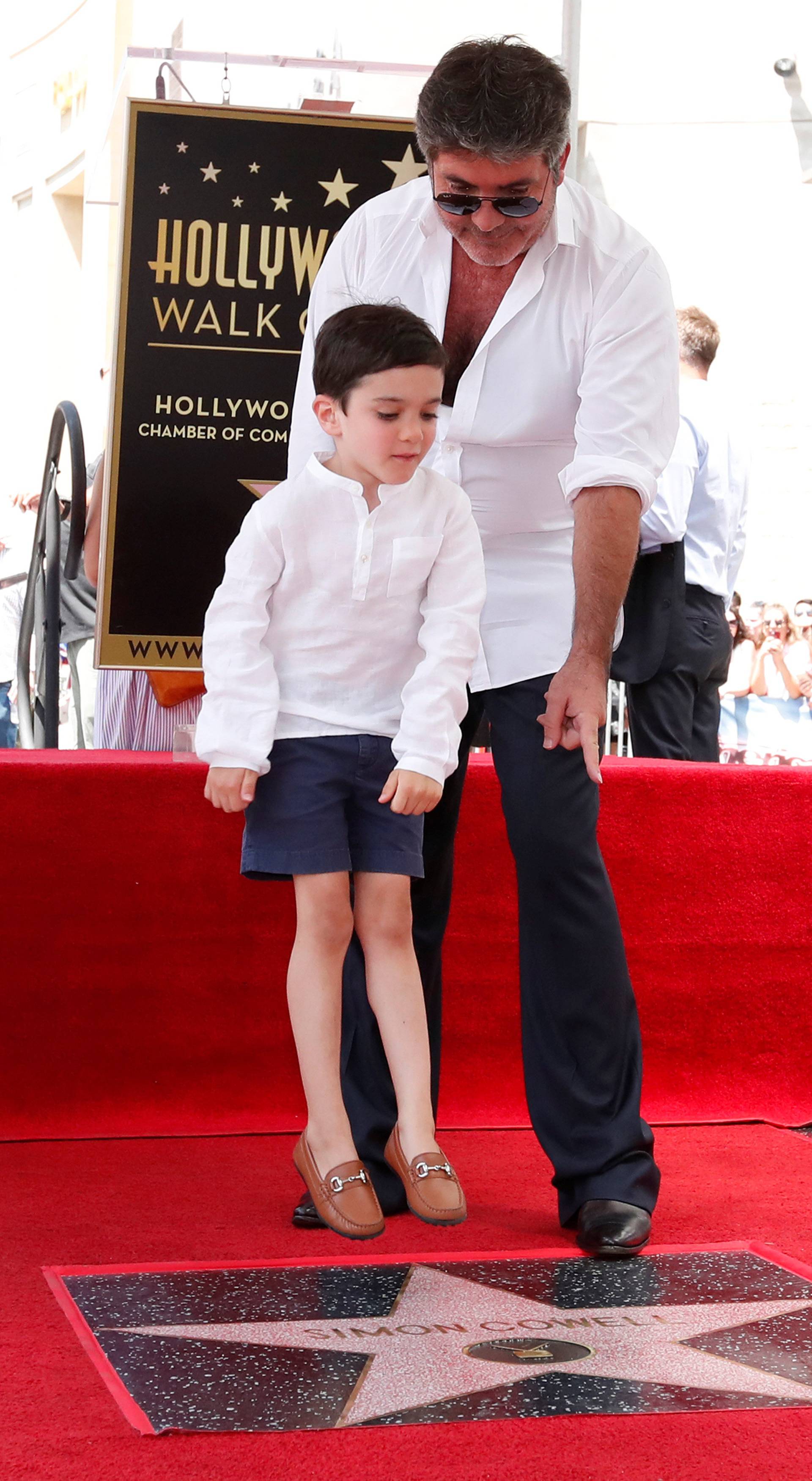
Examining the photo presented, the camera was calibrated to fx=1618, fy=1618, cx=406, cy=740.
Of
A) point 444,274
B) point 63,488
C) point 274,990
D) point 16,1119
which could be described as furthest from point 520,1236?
point 63,488

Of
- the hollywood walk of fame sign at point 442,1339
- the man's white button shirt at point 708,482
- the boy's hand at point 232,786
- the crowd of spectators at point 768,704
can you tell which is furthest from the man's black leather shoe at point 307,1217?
the crowd of spectators at point 768,704

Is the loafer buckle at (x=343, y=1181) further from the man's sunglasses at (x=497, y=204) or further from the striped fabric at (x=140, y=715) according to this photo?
the striped fabric at (x=140, y=715)

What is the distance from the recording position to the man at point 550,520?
6.21ft

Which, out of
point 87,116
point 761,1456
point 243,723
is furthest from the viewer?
point 87,116

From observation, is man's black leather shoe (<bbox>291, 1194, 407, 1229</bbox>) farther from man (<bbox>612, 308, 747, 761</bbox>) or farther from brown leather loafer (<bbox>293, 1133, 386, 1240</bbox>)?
man (<bbox>612, 308, 747, 761</bbox>)

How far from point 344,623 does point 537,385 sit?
1.41 ft

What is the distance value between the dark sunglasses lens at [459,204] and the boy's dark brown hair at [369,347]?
146mm

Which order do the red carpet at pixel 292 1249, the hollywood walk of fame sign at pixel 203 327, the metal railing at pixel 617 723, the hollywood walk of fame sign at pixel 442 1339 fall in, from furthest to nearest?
the metal railing at pixel 617 723 → the hollywood walk of fame sign at pixel 203 327 → the hollywood walk of fame sign at pixel 442 1339 → the red carpet at pixel 292 1249

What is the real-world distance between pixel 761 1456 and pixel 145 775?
145 cm

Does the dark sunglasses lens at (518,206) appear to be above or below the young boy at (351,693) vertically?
above

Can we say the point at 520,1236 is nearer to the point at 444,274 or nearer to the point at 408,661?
the point at 408,661

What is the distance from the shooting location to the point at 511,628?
2.04 m

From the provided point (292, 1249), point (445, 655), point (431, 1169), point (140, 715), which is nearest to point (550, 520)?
point (445, 655)

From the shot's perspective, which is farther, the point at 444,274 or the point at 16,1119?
the point at 16,1119
